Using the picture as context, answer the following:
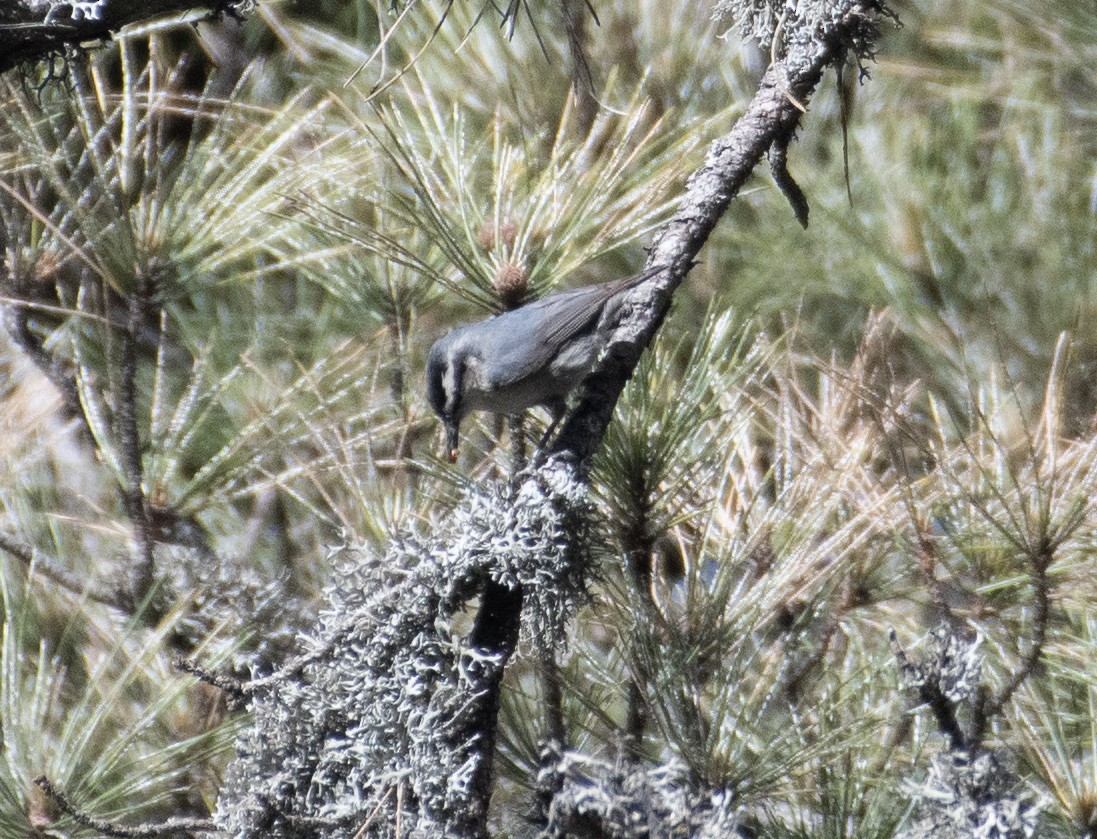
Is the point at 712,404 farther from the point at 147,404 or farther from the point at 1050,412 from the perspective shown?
the point at 147,404

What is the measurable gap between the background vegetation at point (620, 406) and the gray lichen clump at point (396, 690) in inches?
3.5

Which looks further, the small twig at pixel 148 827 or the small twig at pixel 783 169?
the small twig at pixel 783 169

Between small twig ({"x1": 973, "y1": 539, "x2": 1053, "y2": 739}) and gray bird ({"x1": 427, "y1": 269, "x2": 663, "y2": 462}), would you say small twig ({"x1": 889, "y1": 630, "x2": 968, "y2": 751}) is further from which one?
gray bird ({"x1": 427, "y1": 269, "x2": 663, "y2": 462})

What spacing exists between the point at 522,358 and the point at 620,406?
412mm

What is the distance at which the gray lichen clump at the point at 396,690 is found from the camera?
0.99 meters

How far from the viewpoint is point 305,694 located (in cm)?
107

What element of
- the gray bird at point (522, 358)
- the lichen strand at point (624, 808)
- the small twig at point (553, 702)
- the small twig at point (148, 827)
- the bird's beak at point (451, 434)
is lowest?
the small twig at point (553, 702)

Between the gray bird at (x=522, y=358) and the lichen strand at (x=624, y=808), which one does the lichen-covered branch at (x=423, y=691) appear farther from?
the gray bird at (x=522, y=358)

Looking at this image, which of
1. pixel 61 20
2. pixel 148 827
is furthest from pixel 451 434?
pixel 61 20

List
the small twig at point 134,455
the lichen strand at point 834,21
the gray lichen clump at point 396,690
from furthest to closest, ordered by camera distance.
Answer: the small twig at point 134,455
the lichen strand at point 834,21
the gray lichen clump at point 396,690

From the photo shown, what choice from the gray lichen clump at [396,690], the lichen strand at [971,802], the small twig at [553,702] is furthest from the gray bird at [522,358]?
the lichen strand at [971,802]

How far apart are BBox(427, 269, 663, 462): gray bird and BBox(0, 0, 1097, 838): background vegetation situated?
7 cm

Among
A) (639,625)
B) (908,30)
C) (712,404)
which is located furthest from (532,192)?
(908,30)

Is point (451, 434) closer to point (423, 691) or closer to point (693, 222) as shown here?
point (693, 222)
